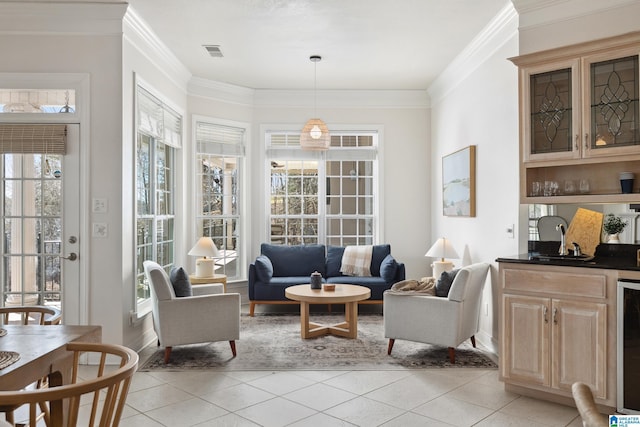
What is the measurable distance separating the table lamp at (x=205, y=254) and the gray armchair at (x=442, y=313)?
7.47ft

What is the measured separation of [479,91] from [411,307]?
2330mm

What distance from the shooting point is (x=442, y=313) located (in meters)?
4.17

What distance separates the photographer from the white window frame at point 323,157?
6.96 meters

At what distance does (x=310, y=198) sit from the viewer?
711 centimetres

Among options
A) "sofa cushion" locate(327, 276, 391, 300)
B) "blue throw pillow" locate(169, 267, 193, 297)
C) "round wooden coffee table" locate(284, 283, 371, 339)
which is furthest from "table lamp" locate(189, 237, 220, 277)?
"sofa cushion" locate(327, 276, 391, 300)

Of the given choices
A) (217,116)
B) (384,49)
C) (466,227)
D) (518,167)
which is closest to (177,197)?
(217,116)

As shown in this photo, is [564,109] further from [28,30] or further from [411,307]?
[28,30]

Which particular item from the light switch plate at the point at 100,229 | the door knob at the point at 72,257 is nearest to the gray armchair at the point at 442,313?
the light switch plate at the point at 100,229

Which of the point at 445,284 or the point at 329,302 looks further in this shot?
the point at 329,302

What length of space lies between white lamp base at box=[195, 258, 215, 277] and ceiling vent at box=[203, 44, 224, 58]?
2.35 m

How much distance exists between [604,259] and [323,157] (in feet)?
13.9

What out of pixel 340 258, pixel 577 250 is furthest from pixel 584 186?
pixel 340 258

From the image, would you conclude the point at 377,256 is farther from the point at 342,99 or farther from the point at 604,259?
the point at 604,259

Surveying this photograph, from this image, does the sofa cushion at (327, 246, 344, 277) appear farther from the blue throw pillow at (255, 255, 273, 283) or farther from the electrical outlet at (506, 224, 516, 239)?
the electrical outlet at (506, 224, 516, 239)
